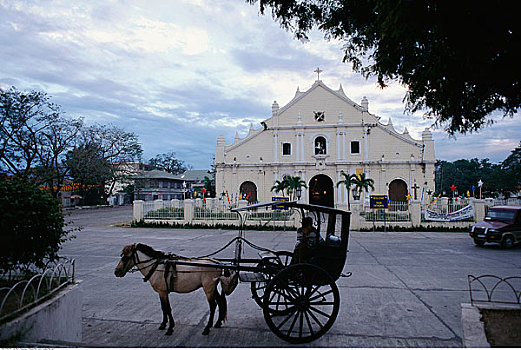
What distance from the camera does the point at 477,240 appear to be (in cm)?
1209

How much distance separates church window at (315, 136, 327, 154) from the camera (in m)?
30.8

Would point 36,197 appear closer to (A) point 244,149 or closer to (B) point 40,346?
(B) point 40,346

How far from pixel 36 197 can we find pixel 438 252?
11311 mm

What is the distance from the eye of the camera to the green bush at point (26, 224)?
361cm

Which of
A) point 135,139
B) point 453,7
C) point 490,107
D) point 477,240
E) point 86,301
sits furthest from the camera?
point 135,139

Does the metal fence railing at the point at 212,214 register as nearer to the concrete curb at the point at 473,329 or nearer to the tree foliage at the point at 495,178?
the concrete curb at the point at 473,329

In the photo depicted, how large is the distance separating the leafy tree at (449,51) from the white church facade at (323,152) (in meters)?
24.7

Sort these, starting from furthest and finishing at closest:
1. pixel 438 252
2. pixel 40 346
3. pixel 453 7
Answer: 1. pixel 438 252
2. pixel 453 7
3. pixel 40 346

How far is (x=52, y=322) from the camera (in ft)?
11.7

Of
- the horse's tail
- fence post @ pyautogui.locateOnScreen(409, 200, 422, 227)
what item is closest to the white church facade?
fence post @ pyautogui.locateOnScreen(409, 200, 422, 227)

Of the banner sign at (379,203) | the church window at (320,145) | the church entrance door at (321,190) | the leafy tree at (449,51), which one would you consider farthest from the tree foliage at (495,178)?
the leafy tree at (449,51)

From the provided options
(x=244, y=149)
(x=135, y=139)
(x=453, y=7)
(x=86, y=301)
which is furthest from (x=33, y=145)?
(x=453, y=7)

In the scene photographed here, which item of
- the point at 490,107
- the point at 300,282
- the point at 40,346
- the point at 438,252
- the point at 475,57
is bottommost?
the point at 438,252

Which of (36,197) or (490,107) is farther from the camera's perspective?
(490,107)
